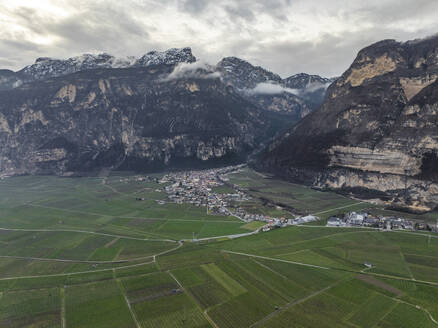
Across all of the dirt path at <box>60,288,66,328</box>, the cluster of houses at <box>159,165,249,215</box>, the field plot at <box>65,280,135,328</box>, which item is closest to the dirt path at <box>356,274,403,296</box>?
the field plot at <box>65,280,135,328</box>

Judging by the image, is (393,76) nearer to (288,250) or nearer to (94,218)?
(288,250)

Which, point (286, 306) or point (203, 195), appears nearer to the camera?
point (286, 306)

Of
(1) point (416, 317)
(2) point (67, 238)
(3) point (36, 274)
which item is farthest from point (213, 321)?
(2) point (67, 238)

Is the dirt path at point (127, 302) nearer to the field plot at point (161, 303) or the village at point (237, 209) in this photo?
the field plot at point (161, 303)

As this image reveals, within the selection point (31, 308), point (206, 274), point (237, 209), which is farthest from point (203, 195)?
point (31, 308)

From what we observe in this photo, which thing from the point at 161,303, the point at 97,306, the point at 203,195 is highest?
the point at 203,195

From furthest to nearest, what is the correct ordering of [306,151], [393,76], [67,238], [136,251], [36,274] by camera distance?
[306,151] < [393,76] < [67,238] < [136,251] < [36,274]

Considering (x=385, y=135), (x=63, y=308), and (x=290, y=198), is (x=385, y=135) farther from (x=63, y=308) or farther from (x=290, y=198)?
(x=63, y=308)
